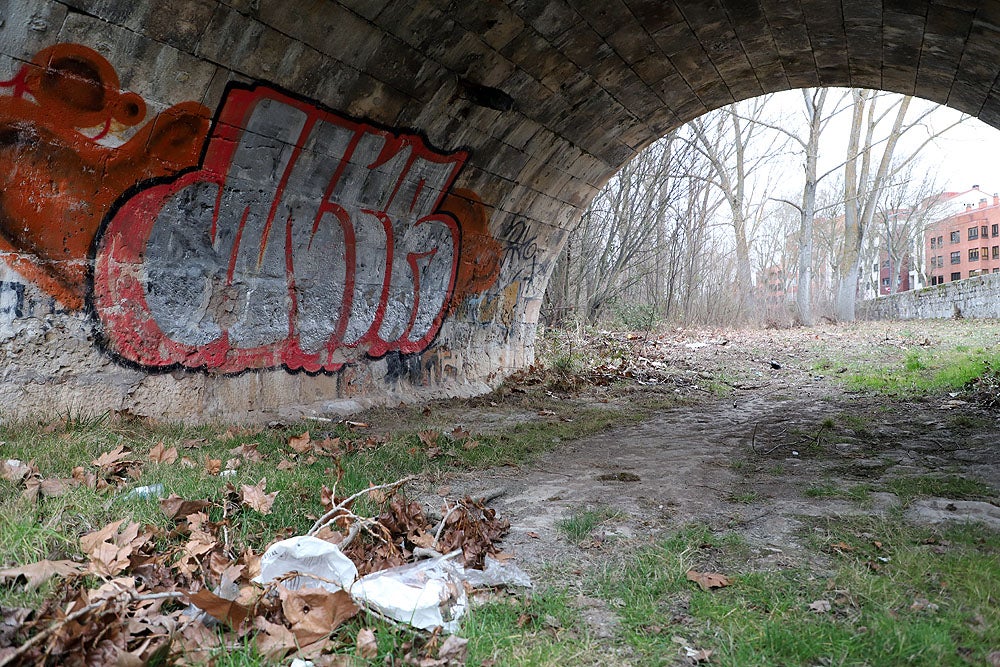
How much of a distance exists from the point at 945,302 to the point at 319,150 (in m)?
22.9

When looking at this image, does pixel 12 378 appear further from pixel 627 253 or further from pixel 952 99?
pixel 627 253

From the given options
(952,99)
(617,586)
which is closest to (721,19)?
(952,99)

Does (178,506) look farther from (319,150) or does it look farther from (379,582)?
(319,150)

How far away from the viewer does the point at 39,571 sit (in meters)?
2.08

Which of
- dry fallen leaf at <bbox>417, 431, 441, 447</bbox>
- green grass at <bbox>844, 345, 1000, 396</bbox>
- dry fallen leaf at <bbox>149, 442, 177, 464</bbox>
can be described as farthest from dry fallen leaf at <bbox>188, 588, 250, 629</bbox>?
green grass at <bbox>844, 345, 1000, 396</bbox>

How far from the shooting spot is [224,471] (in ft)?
11.3

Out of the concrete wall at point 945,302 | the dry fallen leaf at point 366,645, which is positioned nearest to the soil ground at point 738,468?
the dry fallen leaf at point 366,645

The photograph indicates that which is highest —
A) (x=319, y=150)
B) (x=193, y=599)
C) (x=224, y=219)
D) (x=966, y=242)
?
(x=966, y=242)

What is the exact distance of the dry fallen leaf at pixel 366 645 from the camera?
1.88m

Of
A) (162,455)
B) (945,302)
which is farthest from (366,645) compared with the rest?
(945,302)

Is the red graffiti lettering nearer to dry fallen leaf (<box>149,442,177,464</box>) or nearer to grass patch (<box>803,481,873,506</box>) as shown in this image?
dry fallen leaf (<box>149,442,177,464</box>)

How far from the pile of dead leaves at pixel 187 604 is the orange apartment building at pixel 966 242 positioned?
70691mm

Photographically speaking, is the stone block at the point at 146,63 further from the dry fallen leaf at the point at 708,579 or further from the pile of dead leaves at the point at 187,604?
the dry fallen leaf at the point at 708,579

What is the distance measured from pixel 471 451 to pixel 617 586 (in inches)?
92.8
